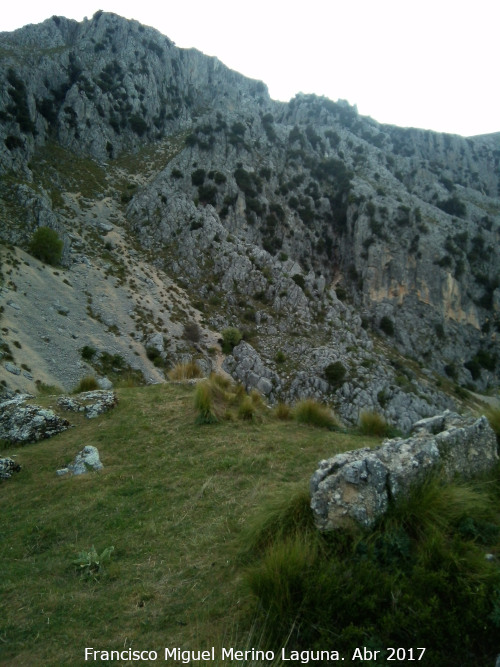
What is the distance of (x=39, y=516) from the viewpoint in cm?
600

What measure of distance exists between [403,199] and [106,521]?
70.2 meters

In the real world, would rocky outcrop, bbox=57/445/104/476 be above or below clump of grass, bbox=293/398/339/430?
below

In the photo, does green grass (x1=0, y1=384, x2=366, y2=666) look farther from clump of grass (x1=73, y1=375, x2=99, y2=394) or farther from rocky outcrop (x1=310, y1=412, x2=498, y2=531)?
clump of grass (x1=73, y1=375, x2=99, y2=394)

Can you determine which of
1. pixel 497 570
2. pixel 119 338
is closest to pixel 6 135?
pixel 119 338

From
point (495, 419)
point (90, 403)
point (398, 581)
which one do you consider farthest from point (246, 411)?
point (398, 581)

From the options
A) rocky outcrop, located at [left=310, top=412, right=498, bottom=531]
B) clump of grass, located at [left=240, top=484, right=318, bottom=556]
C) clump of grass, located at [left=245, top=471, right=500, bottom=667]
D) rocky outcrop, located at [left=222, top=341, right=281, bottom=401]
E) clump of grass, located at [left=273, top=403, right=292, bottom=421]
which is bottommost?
rocky outcrop, located at [left=222, top=341, right=281, bottom=401]

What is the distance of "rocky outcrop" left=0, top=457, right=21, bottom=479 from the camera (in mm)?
7430

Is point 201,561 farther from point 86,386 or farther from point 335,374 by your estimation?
point 335,374

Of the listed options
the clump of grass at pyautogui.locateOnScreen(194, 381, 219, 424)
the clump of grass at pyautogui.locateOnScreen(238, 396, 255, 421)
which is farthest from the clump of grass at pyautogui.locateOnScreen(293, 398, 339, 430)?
the clump of grass at pyautogui.locateOnScreen(194, 381, 219, 424)

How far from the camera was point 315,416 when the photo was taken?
1003 centimetres

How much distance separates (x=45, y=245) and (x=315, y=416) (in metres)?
32.5

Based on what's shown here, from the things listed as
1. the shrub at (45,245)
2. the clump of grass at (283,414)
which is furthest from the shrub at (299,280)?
the clump of grass at (283,414)

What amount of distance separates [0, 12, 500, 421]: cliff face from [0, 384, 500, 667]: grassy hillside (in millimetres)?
27142

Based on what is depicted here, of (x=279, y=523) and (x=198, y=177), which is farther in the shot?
(x=198, y=177)
